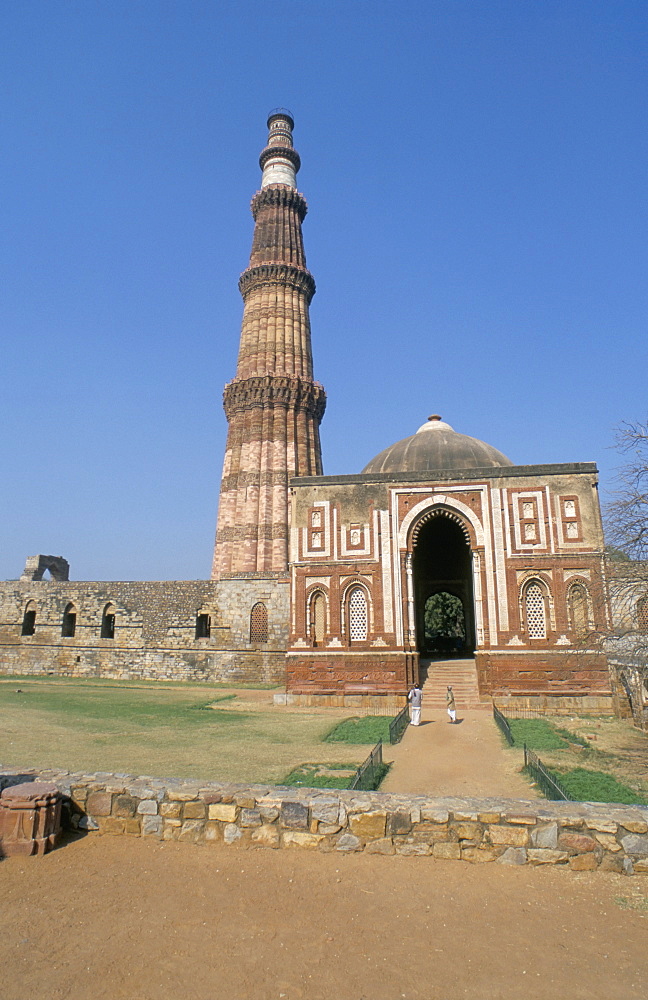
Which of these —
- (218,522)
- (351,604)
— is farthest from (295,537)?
(218,522)

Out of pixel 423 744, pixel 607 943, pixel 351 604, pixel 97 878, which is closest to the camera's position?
pixel 607 943

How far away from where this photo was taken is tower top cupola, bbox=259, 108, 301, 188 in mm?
35656

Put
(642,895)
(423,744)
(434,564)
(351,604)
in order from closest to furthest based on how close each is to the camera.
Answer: (642,895)
(423,744)
(351,604)
(434,564)

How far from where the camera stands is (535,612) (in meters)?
17.7

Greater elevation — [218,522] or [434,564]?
[218,522]

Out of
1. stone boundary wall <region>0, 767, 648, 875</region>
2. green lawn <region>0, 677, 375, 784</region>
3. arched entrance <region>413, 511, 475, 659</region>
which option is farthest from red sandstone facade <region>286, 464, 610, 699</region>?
stone boundary wall <region>0, 767, 648, 875</region>

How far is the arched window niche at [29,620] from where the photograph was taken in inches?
1158

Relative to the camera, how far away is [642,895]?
467cm

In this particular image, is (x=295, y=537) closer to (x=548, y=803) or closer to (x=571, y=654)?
(x=571, y=654)

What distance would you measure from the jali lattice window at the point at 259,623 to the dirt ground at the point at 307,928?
65.6ft

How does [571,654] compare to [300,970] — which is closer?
[300,970]

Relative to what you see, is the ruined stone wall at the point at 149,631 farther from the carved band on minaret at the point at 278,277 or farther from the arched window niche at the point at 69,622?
the carved band on minaret at the point at 278,277

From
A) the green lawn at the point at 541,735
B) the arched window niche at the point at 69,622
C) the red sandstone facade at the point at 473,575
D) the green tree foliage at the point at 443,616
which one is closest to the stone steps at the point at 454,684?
the red sandstone facade at the point at 473,575

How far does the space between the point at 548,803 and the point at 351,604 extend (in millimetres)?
13337
